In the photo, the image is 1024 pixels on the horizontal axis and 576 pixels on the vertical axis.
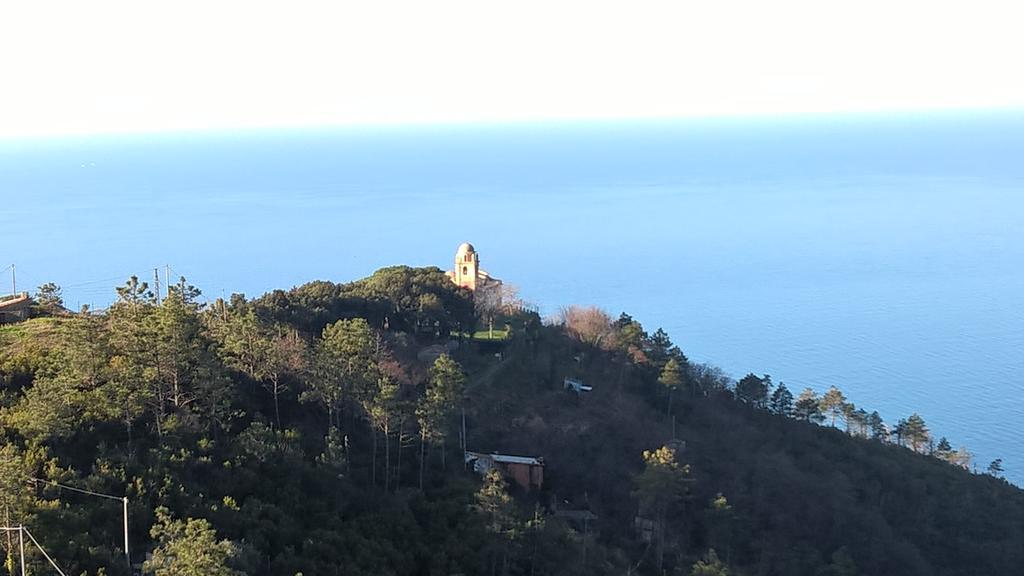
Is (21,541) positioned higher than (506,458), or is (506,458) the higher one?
(506,458)

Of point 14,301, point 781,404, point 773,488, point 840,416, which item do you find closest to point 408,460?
point 773,488

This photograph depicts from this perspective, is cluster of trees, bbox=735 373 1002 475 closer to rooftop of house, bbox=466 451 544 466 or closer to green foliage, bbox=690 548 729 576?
rooftop of house, bbox=466 451 544 466

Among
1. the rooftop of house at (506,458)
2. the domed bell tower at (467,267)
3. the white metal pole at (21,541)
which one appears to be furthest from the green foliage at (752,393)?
the white metal pole at (21,541)

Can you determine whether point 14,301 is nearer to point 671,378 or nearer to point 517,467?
point 517,467

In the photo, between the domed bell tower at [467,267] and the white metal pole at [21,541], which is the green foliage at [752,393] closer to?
the domed bell tower at [467,267]

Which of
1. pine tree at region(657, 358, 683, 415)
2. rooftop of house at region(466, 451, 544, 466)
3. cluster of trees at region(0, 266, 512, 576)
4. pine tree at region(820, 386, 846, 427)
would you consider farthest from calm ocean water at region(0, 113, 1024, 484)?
cluster of trees at region(0, 266, 512, 576)
